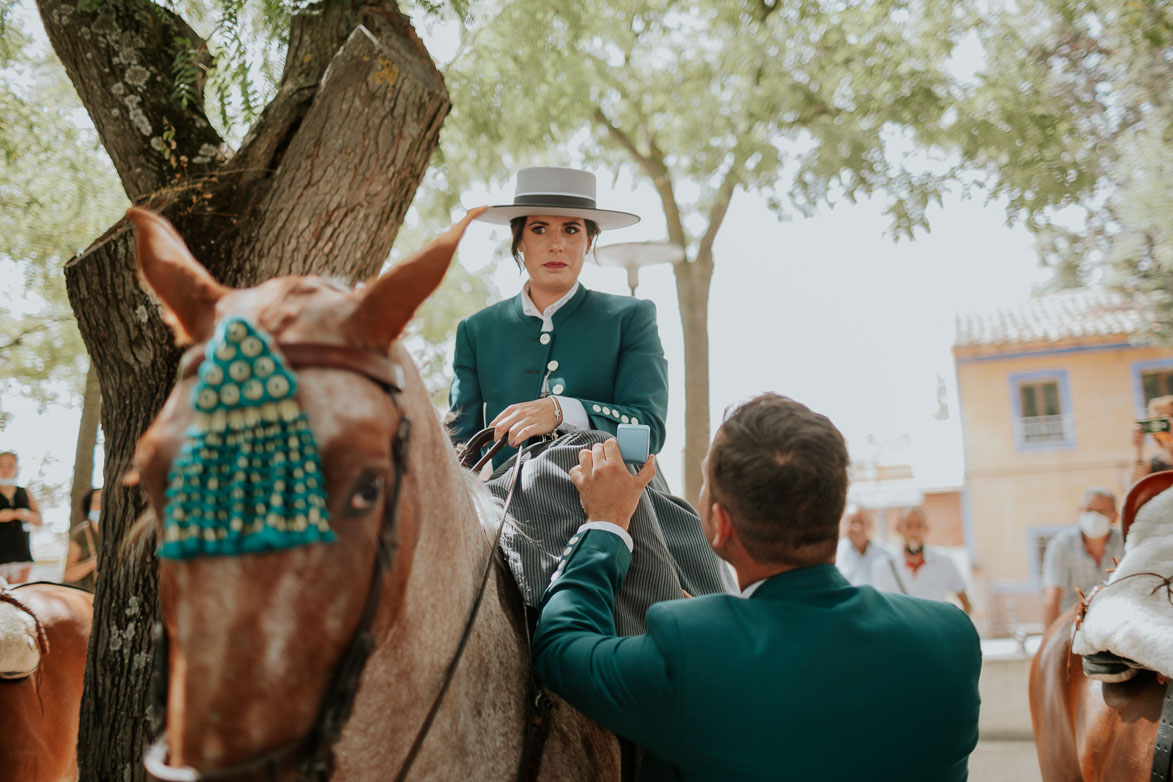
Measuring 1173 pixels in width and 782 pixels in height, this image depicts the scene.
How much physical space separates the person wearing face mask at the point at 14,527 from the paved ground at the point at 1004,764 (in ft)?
29.2

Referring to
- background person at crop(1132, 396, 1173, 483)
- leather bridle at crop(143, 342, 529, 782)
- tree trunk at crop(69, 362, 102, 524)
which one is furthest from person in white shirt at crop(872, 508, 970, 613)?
tree trunk at crop(69, 362, 102, 524)

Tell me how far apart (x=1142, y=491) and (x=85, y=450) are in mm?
11607

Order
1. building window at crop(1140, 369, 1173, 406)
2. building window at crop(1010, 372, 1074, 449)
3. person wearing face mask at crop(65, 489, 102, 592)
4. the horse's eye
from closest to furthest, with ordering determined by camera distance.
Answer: the horse's eye → person wearing face mask at crop(65, 489, 102, 592) → building window at crop(1140, 369, 1173, 406) → building window at crop(1010, 372, 1074, 449)

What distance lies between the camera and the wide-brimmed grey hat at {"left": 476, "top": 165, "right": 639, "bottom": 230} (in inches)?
131

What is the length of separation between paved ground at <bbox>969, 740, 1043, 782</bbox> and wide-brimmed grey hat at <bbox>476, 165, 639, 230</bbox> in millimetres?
Answer: 6809

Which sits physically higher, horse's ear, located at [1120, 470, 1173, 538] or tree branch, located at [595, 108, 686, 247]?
tree branch, located at [595, 108, 686, 247]

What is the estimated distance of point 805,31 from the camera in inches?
405

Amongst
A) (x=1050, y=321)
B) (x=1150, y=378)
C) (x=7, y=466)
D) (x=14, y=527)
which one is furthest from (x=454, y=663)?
(x=1050, y=321)

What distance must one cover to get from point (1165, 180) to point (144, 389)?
492 inches

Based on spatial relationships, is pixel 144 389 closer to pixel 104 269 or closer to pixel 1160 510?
pixel 104 269

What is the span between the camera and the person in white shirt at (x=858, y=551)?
8430mm

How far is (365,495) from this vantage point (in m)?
1.55

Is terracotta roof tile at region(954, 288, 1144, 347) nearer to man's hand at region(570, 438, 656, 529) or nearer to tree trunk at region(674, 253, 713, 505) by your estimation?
tree trunk at region(674, 253, 713, 505)

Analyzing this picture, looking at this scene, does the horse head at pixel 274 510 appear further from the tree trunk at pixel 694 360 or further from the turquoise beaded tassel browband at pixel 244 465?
the tree trunk at pixel 694 360
